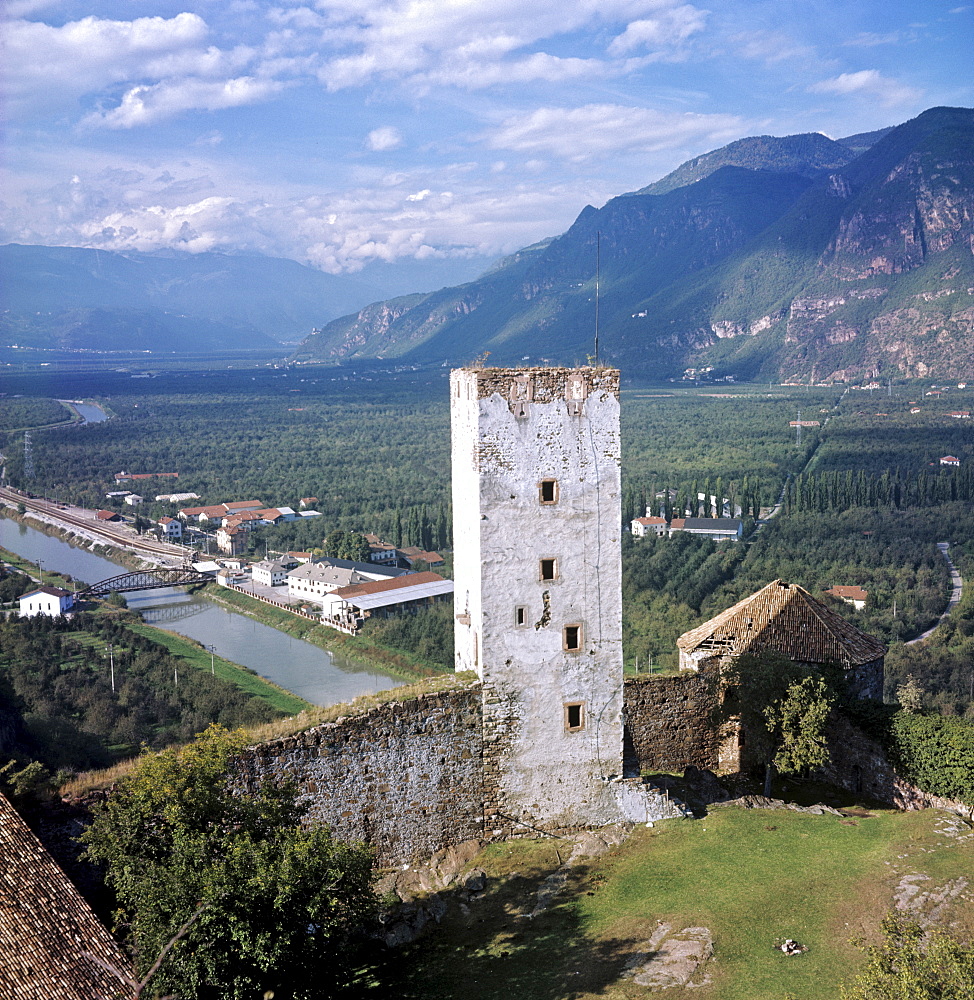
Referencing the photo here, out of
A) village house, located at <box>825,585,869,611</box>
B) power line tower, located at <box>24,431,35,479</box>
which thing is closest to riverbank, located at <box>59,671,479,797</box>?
village house, located at <box>825,585,869,611</box>

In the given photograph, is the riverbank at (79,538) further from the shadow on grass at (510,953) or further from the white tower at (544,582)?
the shadow on grass at (510,953)

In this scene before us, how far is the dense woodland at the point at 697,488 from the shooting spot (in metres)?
61.8

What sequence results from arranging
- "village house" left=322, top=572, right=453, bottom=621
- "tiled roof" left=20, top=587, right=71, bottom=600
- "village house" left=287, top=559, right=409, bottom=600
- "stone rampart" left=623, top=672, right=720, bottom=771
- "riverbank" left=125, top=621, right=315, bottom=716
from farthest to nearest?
"village house" left=287, top=559, right=409, bottom=600, "tiled roof" left=20, top=587, right=71, bottom=600, "village house" left=322, top=572, right=453, bottom=621, "riverbank" left=125, top=621, right=315, bottom=716, "stone rampart" left=623, top=672, right=720, bottom=771

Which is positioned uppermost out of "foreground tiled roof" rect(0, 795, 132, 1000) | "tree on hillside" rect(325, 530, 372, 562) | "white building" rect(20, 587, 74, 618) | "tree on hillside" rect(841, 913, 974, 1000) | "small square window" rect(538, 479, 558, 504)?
"small square window" rect(538, 479, 558, 504)

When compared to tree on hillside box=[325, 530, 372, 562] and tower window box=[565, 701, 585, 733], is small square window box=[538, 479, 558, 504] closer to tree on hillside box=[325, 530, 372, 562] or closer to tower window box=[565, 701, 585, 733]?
tower window box=[565, 701, 585, 733]

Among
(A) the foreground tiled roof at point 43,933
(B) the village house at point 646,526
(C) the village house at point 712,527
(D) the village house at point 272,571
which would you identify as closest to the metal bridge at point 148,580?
(D) the village house at point 272,571

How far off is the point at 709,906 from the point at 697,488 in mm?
91076

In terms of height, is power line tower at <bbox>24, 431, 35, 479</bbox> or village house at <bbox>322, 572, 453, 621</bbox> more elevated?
power line tower at <bbox>24, 431, 35, 479</bbox>

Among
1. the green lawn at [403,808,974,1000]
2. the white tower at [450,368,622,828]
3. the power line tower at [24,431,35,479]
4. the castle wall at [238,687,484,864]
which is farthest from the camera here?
the power line tower at [24,431,35,479]

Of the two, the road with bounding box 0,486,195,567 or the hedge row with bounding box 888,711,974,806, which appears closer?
the hedge row with bounding box 888,711,974,806

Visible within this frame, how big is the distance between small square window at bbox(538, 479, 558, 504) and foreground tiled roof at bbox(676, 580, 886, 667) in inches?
302

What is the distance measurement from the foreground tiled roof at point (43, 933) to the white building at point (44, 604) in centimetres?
5676

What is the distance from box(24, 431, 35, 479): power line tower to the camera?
441ft

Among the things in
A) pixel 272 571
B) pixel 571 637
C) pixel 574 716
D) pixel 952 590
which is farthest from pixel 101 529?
pixel 571 637
